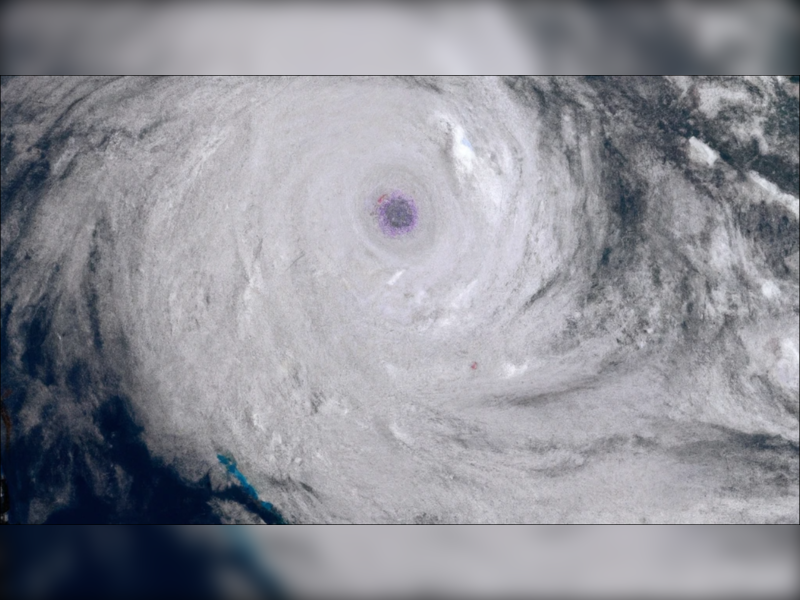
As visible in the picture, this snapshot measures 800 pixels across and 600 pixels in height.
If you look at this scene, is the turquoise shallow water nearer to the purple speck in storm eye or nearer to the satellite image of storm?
the satellite image of storm

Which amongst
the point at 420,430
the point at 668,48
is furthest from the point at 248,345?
the point at 668,48

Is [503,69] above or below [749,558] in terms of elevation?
above

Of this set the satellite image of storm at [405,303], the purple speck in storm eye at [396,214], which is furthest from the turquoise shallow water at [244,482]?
the purple speck in storm eye at [396,214]

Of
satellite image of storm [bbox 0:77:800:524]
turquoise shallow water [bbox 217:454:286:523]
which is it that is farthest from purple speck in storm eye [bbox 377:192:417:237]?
turquoise shallow water [bbox 217:454:286:523]

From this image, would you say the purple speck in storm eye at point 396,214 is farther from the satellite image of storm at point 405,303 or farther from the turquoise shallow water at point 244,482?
the turquoise shallow water at point 244,482

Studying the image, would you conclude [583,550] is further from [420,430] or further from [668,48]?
[668,48]

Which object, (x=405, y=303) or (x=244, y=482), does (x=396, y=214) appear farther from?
(x=244, y=482)
